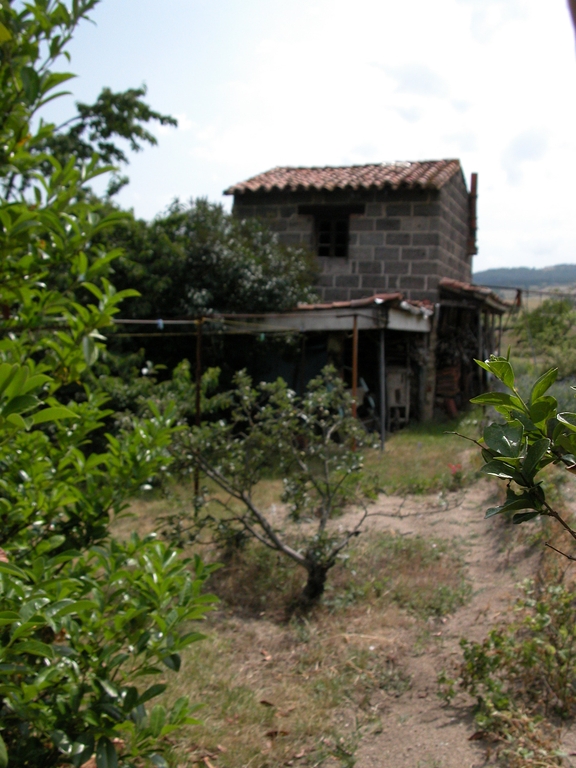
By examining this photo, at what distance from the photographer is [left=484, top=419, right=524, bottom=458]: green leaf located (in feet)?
4.15

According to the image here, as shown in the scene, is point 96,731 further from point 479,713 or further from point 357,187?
point 357,187

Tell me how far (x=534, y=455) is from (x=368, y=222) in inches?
521

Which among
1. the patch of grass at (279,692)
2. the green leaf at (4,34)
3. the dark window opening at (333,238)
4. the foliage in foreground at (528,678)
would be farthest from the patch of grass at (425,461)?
the green leaf at (4,34)

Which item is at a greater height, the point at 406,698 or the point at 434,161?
the point at 434,161

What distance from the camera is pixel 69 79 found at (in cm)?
254

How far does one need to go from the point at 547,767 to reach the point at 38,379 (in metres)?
2.53

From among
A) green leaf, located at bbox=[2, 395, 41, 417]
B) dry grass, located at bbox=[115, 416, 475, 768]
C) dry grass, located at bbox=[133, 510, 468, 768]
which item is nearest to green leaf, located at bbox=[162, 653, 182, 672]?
dry grass, located at bbox=[115, 416, 475, 768]

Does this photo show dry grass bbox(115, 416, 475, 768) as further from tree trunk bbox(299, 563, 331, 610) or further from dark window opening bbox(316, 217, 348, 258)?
dark window opening bbox(316, 217, 348, 258)

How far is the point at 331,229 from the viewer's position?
1448 centimetres

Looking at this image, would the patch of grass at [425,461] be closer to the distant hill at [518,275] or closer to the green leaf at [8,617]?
the green leaf at [8,617]

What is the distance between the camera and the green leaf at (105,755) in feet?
7.77

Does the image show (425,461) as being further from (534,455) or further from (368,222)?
(534,455)

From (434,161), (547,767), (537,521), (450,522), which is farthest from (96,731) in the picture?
(434,161)

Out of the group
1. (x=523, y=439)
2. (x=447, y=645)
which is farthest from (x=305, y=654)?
(x=523, y=439)
